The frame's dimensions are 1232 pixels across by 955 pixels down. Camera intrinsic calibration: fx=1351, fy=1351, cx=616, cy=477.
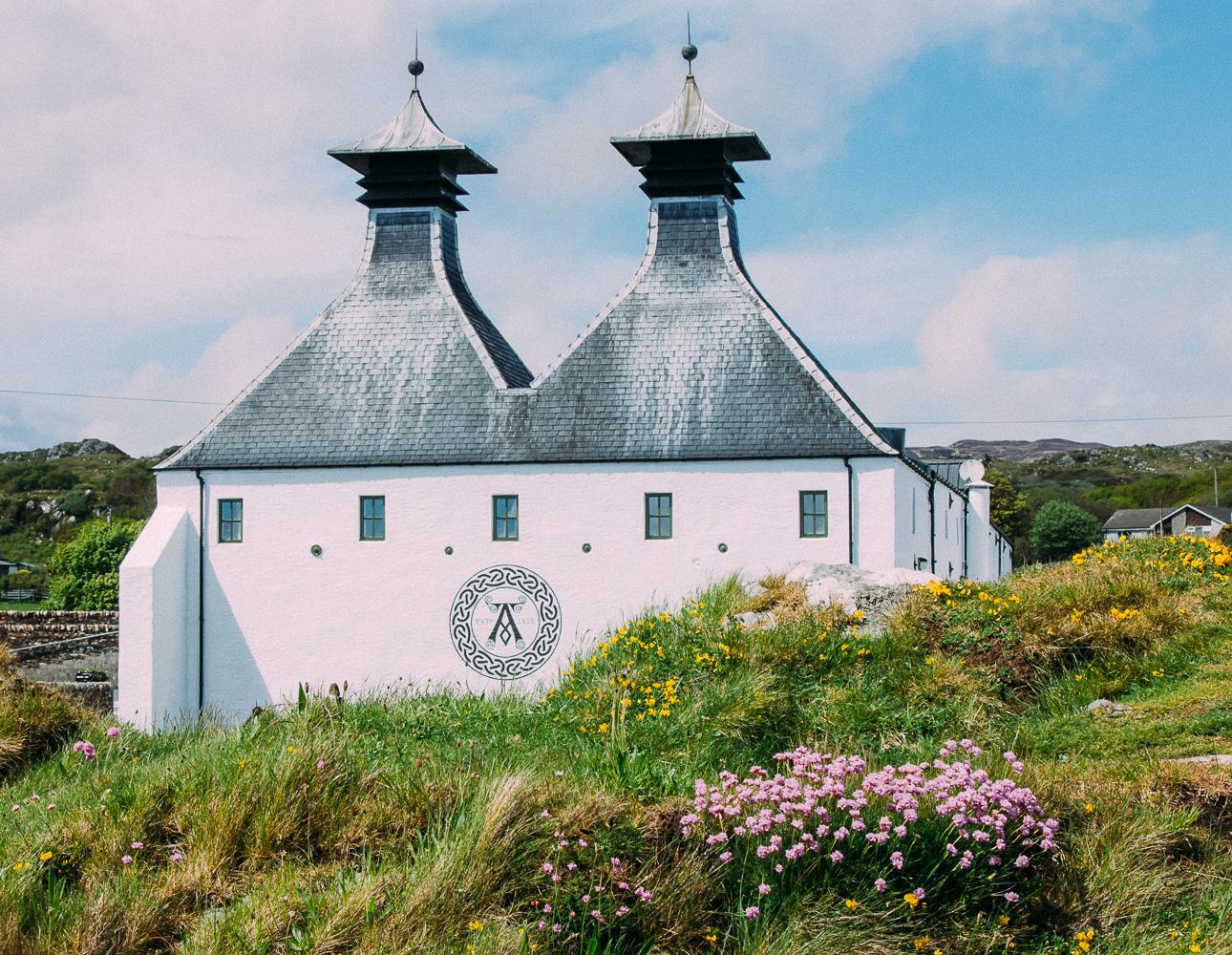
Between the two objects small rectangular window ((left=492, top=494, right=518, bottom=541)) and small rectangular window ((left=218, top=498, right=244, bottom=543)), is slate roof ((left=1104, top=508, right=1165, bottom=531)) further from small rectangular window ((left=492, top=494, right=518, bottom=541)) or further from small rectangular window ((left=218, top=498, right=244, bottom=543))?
small rectangular window ((left=218, top=498, right=244, bottom=543))

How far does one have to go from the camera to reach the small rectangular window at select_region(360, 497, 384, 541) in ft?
81.9

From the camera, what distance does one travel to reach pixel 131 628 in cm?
2419

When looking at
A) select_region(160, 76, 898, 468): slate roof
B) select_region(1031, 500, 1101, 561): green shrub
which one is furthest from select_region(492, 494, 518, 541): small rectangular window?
select_region(1031, 500, 1101, 561): green shrub

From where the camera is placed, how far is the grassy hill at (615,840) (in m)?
7.00

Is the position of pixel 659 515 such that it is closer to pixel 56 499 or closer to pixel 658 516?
pixel 658 516

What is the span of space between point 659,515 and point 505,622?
3346 mm

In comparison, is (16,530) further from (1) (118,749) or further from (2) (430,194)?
(1) (118,749)

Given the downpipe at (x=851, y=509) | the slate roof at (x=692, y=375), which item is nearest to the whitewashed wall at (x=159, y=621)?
the slate roof at (x=692, y=375)

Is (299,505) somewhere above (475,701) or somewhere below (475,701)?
above

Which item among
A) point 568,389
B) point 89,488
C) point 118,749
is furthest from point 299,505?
point 89,488

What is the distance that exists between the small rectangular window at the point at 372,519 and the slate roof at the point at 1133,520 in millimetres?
83964

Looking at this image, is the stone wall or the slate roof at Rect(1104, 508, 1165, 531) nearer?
the stone wall

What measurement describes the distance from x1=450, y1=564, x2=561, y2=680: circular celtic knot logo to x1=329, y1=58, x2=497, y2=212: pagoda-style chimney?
8.13 meters

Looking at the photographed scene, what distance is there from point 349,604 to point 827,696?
48.9 feet
